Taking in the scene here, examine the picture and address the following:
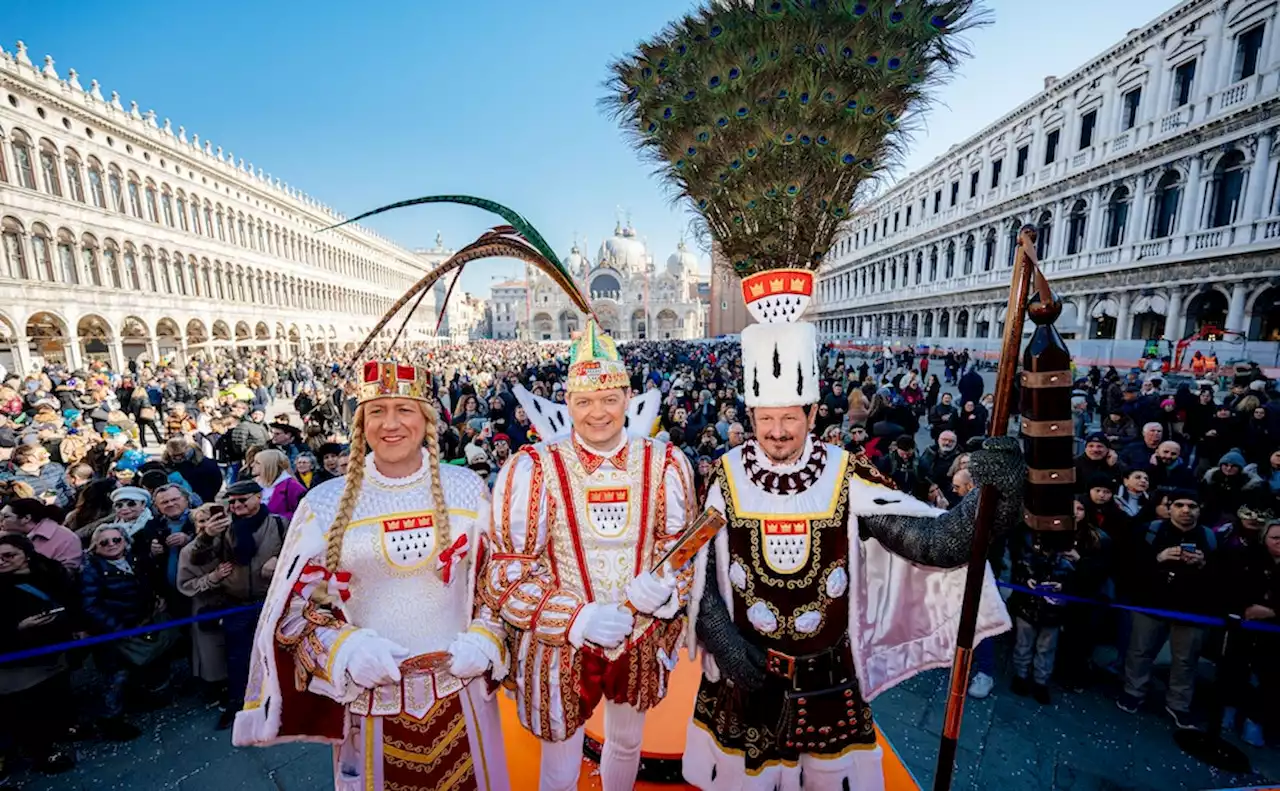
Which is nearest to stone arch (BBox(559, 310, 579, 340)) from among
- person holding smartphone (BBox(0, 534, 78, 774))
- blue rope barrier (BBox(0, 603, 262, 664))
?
blue rope barrier (BBox(0, 603, 262, 664))

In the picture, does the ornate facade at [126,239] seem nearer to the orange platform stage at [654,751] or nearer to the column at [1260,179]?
the orange platform stage at [654,751]

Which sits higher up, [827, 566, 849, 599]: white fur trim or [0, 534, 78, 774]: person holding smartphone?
[827, 566, 849, 599]: white fur trim

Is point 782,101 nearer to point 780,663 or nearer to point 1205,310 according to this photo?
point 780,663

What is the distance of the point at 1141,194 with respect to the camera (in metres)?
20.1

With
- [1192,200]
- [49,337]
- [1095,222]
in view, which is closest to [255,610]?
[1192,200]

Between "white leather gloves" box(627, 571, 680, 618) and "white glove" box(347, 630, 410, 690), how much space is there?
35.5 inches

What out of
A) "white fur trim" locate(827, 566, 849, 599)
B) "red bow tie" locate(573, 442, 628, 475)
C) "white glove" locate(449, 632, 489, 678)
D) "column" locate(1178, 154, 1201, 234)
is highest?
"column" locate(1178, 154, 1201, 234)

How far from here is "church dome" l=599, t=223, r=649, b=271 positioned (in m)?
99.6

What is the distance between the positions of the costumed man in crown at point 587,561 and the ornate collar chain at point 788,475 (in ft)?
1.06

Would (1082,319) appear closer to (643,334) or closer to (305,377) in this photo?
(305,377)

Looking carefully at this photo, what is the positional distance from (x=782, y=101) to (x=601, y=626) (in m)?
4.96

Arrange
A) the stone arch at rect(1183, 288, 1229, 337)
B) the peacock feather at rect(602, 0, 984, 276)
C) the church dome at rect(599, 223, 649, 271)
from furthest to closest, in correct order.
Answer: the church dome at rect(599, 223, 649, 271), the stone arch at rect(1183, 288, 1229, 337), the peacock feather at rect(602, 0, 984, 276)

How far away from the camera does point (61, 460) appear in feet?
21.9

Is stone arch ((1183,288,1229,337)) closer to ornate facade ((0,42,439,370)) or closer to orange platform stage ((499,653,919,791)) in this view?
orange platform stage ((499,653,919,791))
